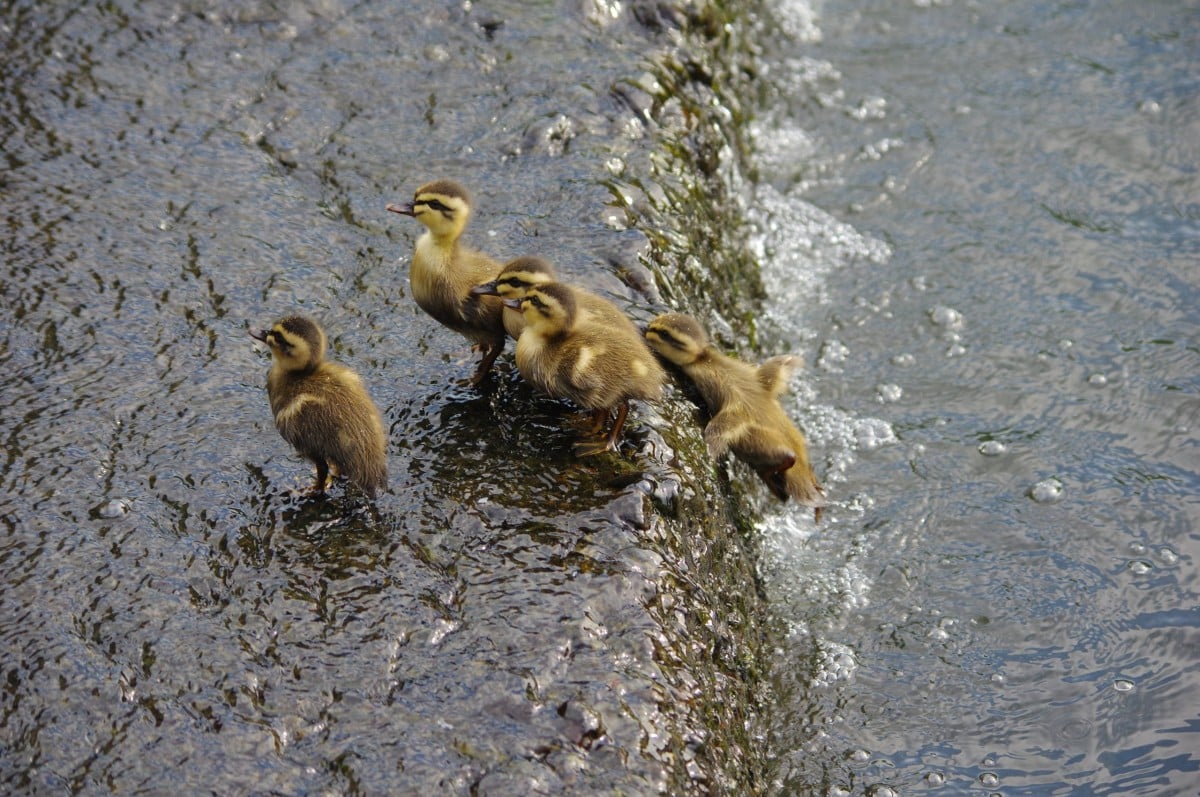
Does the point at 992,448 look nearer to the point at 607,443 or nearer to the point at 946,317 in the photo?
the point at 946,317

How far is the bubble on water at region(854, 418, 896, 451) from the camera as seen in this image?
6879 millimetres

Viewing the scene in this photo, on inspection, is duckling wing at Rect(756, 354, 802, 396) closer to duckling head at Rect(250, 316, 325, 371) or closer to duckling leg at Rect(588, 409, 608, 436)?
duckling leg at Rect(588, 409, 608, 436)

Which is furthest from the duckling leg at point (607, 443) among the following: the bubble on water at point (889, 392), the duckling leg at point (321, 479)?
the bubble on water at point (889, 392)

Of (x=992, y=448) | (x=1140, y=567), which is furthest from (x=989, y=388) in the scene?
(x=1140, y=567)

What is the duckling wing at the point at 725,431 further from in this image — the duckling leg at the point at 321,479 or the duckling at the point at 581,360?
the duckling leg at the point at 321,479

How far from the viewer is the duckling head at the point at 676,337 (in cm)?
542

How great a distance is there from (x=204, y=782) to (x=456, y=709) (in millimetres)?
826

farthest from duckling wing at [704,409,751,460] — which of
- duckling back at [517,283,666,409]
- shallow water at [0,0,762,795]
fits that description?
duckling back at [517,283,666,409]

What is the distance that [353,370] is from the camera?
531 cm

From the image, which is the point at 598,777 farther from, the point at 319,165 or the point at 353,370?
the point at 319,165

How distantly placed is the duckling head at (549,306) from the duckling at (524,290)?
0.17 feet

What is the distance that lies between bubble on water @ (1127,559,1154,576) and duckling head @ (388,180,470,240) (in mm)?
3823

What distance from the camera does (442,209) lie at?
17.5ft

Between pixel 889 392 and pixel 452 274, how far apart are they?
3.20 m
